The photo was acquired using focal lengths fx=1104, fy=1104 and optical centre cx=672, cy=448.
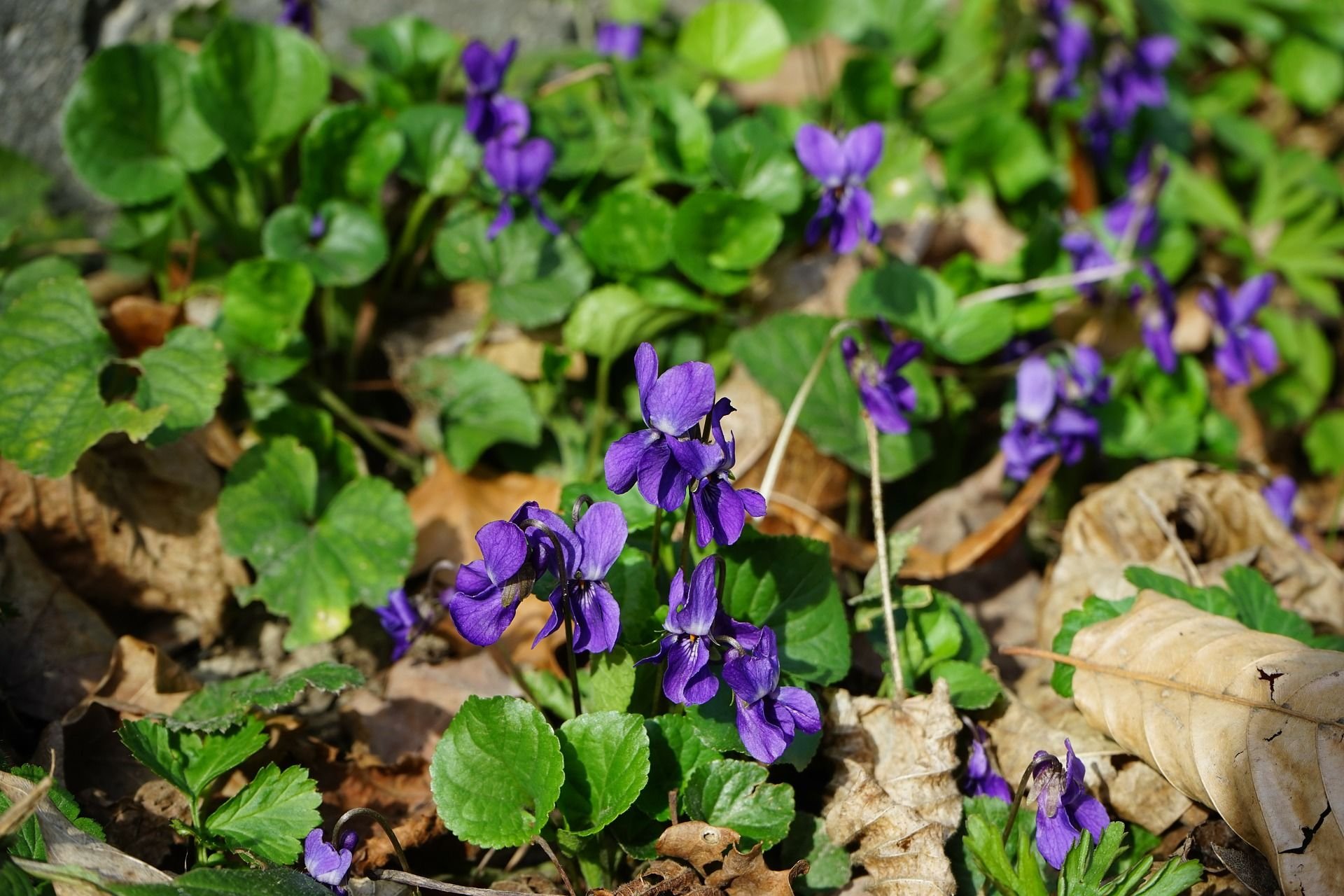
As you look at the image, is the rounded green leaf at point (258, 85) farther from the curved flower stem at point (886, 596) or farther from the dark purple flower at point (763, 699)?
the dark purple flower at point (763, 699)

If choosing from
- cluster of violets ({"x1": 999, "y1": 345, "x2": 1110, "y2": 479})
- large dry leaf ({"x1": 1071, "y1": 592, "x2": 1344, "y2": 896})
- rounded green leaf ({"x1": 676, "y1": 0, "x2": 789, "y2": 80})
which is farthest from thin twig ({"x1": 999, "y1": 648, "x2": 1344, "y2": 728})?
rounded green leaf ({"x1": 676, "y1": 0, "x2": 789, "y2": 80})

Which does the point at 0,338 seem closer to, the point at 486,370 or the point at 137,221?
the point at 137,221

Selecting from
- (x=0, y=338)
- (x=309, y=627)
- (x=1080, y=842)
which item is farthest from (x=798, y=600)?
(x=0, y=338)

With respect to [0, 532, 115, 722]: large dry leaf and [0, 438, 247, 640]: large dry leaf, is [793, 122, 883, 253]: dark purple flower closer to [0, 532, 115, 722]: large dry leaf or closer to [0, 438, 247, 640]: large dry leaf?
[0, 438, 247, 640]: large dry leaf

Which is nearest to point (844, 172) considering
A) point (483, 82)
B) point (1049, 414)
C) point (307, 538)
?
point (1049, 414)

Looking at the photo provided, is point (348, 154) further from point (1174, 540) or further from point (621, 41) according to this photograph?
point (1174, 540)

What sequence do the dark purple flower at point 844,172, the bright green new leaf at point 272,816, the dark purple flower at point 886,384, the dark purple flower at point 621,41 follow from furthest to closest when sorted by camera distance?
the dark purple flower at point 621,41 < the dark purple flower at point 844,172 < the dark purple flower at point 886,384 < the bright green new leaf at point 272,816

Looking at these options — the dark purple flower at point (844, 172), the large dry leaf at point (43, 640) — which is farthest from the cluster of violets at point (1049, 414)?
the large dry leaf at point (43, 640)
